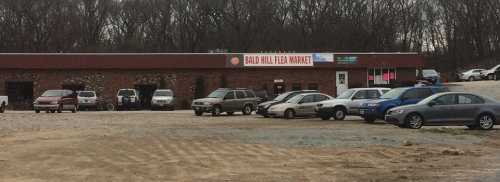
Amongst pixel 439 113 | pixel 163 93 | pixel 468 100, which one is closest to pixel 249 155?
pixel 439 113

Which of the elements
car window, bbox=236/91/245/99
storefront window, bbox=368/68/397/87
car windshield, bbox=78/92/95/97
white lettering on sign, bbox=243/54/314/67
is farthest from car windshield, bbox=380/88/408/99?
storefront window, bbox=368/68/397/87

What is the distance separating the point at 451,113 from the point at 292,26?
72302mm

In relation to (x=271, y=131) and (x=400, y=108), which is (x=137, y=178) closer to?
(x=271, y=131)

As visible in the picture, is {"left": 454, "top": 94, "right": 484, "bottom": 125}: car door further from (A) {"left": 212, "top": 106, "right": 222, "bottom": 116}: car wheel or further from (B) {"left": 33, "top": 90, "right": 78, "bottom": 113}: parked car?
(B) {"left": 33, "top": 90, "right": 78, "bottom": 113}: parked car

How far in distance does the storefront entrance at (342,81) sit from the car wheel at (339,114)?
2600cm

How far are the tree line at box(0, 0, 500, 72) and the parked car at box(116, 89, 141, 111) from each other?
39050 millimetres

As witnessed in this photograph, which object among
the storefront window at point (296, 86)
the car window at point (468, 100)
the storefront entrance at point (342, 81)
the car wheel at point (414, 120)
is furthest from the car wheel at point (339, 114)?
the storefront entrance at point (342, 81)

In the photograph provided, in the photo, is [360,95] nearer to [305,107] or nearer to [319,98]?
[319,98]

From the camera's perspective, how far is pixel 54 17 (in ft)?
285

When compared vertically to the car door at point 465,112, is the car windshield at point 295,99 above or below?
above

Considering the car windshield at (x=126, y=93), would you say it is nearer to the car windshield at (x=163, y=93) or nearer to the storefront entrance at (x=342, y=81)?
Answer: the car windshield at (x=163, y=93)

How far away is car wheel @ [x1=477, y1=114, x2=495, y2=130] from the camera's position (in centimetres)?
2338

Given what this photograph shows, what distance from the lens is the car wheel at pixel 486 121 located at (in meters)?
23.4

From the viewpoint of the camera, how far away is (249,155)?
14.6 m
